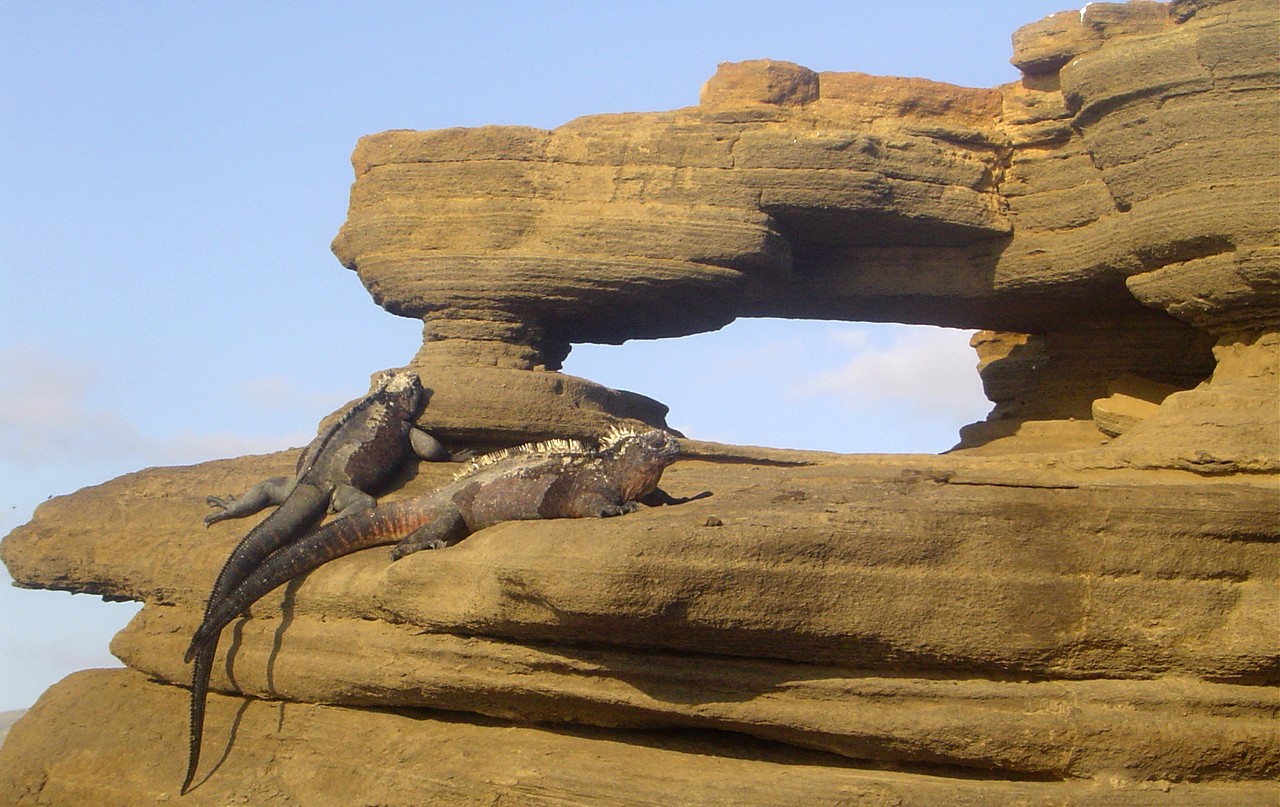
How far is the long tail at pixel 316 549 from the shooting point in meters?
8.50

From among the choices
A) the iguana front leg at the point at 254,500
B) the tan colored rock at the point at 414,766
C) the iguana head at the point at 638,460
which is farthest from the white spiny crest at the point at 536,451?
the tan colored rock at the point at 414,766

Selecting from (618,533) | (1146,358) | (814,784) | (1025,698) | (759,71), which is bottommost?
(814,784)

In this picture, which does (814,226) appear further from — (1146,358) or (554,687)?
(554,687)

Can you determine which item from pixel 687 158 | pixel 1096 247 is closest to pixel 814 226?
pixel 687 158

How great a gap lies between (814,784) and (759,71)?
617cm

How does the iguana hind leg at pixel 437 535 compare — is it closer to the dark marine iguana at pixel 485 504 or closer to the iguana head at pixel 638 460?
the dark marine iguana at pixel 485 504

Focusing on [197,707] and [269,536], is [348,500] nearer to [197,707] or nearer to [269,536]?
[269,536]

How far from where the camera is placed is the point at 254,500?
9.61 metres

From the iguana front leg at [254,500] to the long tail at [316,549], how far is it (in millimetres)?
877

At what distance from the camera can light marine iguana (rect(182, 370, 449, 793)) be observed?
8.80 metres

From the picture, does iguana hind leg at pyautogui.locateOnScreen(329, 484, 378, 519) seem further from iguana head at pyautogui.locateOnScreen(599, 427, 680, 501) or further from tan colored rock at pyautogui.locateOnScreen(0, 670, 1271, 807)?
iguana head at pyautogui.locateOnScreen(599, 427, 680, 501)

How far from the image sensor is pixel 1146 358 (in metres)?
11.5

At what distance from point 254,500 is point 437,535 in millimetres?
1986

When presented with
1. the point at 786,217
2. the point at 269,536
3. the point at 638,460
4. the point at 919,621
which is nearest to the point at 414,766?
the point at 269,536
